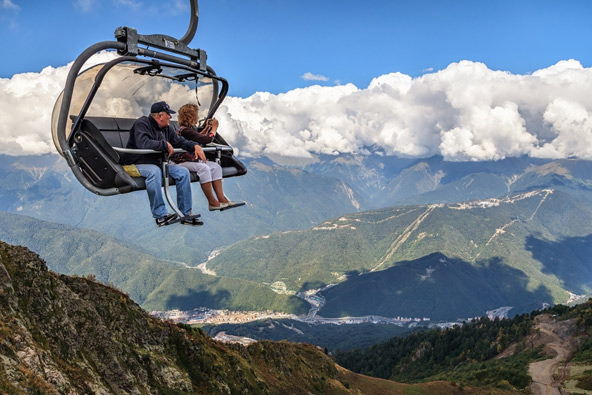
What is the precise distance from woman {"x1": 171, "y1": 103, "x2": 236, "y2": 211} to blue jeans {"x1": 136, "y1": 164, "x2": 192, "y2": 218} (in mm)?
688

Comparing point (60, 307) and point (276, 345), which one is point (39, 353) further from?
point (276, 345)

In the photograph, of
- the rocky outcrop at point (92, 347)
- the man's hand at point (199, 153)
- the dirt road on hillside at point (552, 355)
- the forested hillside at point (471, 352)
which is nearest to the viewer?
the man's hand at point (199, 153)

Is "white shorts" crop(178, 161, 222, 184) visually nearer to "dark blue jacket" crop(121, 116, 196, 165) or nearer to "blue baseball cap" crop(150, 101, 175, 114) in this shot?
"dark blue jacket" crop(121, 116, 196, 165)

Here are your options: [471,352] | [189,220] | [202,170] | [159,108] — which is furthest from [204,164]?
[471,352]

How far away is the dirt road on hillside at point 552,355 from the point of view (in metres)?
77.9

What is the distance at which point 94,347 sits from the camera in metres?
35.0

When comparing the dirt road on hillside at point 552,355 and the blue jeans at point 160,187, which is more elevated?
the blue jeans at point 160,187

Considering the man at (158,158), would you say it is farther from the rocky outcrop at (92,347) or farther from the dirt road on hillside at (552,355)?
the dirt road on hillside at (552,355)

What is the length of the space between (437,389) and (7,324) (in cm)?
7213

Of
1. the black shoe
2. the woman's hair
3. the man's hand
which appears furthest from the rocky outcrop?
the man's hand

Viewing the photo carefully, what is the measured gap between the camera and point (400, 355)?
16650 cm

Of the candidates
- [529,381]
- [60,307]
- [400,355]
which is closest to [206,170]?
[60,307]

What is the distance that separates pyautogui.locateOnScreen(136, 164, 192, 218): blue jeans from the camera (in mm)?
9242

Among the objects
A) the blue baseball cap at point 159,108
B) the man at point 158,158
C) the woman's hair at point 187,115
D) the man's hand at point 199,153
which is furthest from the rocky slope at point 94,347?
the blue baseball cap at point 159,108
